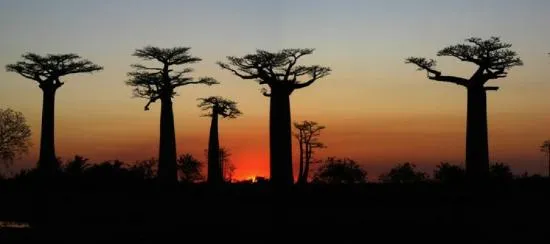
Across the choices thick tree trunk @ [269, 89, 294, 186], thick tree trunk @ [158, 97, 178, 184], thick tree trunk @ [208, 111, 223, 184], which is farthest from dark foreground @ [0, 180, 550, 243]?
thick tree trunk @ [208, 111, 223, 184]

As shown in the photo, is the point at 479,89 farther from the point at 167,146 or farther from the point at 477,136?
the point at 167,146

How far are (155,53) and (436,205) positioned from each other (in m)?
16.2

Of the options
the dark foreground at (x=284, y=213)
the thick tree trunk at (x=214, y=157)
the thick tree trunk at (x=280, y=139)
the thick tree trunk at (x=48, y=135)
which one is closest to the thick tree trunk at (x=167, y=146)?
the dark foreground at (x=284, y=213)

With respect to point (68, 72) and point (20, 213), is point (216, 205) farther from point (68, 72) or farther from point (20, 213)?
point (68, 72)

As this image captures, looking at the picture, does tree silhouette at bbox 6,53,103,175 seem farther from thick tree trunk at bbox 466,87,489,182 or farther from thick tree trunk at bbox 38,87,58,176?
thick tree trunk at bbox 466,87,489,182

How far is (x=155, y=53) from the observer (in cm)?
3497

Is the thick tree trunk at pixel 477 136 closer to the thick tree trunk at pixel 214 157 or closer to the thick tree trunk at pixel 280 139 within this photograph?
the thick tree trunk at pixel 280 139

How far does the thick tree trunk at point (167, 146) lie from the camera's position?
34.1 metres

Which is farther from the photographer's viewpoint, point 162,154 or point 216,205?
point 162,154

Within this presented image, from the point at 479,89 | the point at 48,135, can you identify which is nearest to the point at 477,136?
the point at 479,89

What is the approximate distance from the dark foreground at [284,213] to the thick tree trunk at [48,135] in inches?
170

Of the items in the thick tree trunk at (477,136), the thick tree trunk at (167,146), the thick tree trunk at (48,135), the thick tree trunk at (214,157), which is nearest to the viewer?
the thick tree trunk at (477,136)

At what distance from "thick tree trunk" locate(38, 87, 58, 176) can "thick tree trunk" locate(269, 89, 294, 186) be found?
1056 cm

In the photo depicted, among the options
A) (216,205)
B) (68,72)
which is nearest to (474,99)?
(216,205)
